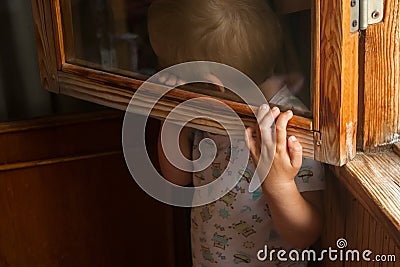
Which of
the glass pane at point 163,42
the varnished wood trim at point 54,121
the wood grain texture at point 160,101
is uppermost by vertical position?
the glass pane at point 163,42

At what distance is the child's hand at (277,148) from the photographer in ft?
2.65

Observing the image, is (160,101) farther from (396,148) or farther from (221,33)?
(396,148)

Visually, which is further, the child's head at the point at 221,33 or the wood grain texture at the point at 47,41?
the wood grain texture at the point at 47,41

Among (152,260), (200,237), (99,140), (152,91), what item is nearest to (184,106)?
(152,91)

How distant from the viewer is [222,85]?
0.90 m

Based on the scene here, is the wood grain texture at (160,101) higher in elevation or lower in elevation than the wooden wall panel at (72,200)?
higher

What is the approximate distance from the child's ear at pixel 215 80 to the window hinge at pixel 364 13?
0.76 feet

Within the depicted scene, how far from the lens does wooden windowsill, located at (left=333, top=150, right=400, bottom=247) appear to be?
67cm

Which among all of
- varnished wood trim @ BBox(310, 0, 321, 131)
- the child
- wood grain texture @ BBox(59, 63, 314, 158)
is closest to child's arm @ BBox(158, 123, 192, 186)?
the child

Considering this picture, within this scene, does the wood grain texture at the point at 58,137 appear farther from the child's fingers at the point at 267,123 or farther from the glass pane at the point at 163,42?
the child's fingers at the point at 267,123

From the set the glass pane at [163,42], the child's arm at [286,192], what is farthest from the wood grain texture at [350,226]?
the glass pane at [163,42]

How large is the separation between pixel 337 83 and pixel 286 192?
8.6 inches

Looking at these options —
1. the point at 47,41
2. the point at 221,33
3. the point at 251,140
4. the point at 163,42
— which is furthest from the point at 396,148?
the point at 47,41

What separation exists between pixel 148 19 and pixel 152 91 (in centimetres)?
13
